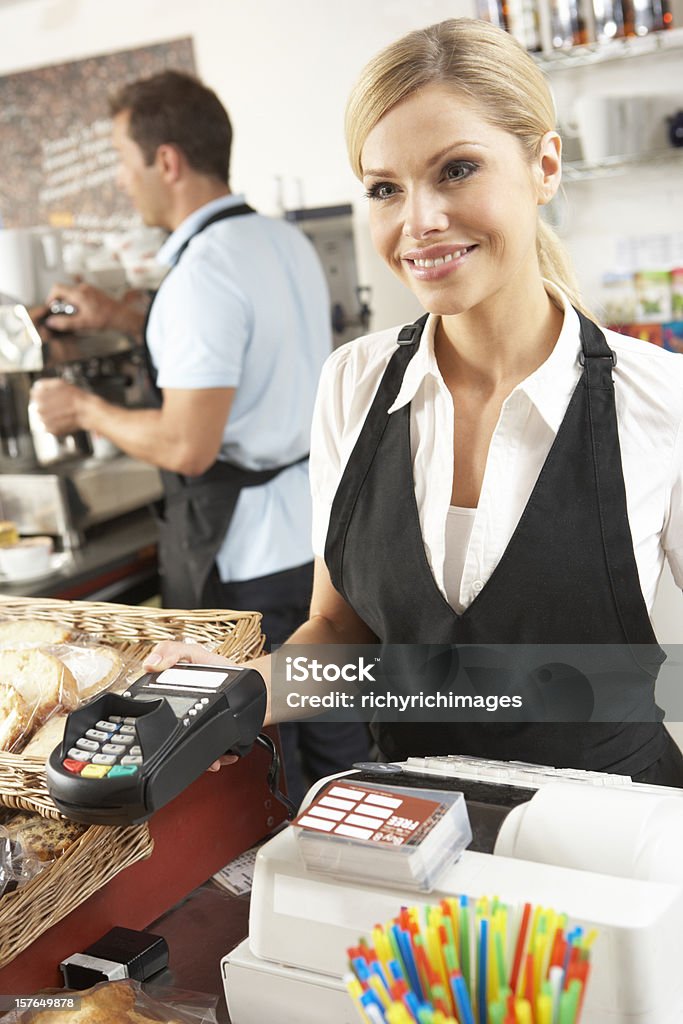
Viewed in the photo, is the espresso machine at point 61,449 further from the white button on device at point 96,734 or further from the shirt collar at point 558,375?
the white button on device at point 96,734

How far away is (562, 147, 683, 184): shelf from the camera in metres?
3.13

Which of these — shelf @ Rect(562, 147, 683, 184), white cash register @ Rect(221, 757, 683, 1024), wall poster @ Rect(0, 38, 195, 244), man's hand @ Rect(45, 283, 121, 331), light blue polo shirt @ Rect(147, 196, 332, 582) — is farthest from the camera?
wall poster @ Rect(0, 38, 195, 244)

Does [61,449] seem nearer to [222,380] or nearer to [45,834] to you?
[222,380]

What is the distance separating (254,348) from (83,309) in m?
0.67

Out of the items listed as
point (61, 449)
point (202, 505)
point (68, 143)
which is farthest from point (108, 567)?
point (68, 143)

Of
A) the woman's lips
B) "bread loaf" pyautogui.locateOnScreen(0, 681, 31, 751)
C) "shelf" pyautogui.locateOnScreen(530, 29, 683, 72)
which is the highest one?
"shelf" pyautogui.locateOnScreen(530, 29, 683, 72)

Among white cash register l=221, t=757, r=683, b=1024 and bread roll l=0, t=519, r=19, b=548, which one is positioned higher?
white cash register l=221, t=757, r=683, b=1024

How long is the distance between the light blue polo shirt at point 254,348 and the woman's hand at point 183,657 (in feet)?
4.36

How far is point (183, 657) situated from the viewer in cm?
108

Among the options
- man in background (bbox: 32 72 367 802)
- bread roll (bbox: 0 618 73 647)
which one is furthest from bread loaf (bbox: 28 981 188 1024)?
man in background (bbox: 32 72 367 802)

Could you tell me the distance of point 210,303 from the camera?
238 centimetres

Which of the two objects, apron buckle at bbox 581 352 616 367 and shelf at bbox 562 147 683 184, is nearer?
apron buckle at bbox 581 352 616 367

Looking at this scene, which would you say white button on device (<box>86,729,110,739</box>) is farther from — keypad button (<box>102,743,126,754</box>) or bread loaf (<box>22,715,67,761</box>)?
bread loaf (<box>22,715,67,761</box>)

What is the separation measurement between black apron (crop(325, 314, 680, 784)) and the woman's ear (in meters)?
0.15
